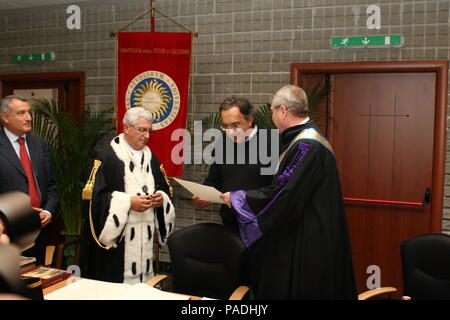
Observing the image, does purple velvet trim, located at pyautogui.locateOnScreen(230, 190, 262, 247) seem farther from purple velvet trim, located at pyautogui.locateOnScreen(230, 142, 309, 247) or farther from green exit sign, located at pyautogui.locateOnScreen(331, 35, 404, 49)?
green exit sign, located at pyautogui.locateOnScreen(331, 35, 404, 49)

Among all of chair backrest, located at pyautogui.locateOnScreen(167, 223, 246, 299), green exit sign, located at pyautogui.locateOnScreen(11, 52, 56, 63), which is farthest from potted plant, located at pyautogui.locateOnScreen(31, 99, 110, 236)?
chair backrest, located at pyautogui.locateOnScreen(167, 223, 246, 299)

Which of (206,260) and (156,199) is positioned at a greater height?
(156,199)

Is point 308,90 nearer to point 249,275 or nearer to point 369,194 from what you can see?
point 369,194

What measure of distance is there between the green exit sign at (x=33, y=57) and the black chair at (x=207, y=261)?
10.8 feet

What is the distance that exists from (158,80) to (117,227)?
Answer: 5.66 ft

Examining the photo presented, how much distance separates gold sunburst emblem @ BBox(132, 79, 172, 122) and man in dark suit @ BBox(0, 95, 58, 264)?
1.05m

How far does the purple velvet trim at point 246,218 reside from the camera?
7.73 ft

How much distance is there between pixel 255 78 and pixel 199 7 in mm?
931

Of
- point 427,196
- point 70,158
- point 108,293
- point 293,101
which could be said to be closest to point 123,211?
point 108,293

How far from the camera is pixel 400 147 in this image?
3.65 m

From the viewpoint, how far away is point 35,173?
2945mm

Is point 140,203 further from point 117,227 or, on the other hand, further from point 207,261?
point 207,261

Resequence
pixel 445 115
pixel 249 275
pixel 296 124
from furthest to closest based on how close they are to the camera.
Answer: pixel 445 115 < pixel 249 275 < pixel 296 124
